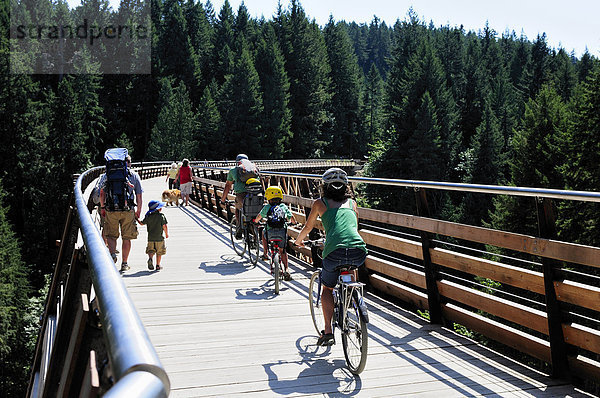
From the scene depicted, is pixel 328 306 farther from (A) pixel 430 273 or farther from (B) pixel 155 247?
(B) pixel 155 247

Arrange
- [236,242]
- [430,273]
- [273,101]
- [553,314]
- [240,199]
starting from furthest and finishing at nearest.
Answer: [273,101]
[236,242]
[240,199]
[430,273]
[553,314]

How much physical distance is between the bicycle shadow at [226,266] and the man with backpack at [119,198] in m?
1.43

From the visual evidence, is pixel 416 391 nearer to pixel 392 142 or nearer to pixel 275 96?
pixel 392 142

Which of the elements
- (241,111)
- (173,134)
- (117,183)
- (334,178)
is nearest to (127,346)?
(334,178)

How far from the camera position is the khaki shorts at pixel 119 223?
10039mm

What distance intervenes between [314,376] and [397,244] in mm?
2778

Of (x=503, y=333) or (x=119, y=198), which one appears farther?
(x=119, y=198)

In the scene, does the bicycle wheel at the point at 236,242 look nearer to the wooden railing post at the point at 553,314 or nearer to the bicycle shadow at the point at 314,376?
the bicycle shadow at the point at 314,376

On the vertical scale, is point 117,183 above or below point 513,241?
above

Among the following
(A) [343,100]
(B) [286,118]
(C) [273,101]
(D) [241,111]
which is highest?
(A) [343,100]

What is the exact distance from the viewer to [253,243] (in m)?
11.5

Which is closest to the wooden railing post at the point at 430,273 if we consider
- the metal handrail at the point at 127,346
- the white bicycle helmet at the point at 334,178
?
the white bicycle helmet at the point at 334,178

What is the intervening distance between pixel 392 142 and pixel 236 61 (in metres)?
29.5

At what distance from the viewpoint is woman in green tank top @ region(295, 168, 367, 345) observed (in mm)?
5562
